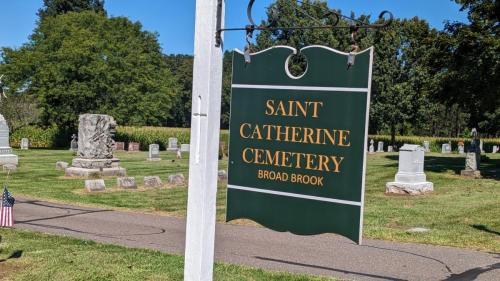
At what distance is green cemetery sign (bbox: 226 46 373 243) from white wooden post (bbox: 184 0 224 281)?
240mm

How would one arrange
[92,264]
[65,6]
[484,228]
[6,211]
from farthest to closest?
[65,6] → [484,228] → [6,211] → [92,264]

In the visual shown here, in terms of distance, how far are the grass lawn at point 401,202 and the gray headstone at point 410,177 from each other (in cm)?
42

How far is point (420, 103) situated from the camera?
5234 centimetres

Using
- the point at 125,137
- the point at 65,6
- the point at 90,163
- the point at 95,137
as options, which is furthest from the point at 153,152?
the point at 65,6

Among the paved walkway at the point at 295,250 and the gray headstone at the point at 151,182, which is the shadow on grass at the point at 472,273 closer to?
the paved walkway at the point at 295,250

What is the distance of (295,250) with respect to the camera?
9633 millimetres

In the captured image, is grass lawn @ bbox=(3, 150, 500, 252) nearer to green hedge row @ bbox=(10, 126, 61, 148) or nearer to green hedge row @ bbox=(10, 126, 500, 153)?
green hedge row @ bbox=(10, 126, 500, 153)

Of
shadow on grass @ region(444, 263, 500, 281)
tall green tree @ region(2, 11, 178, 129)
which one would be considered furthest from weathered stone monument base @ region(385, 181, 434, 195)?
tall green tree @ region(2, 11, 178, 129)

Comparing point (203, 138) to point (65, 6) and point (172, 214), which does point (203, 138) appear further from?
point (65, 6)

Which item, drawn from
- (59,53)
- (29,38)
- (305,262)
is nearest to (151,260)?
(305,262)

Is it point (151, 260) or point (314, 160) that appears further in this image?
point (151, 260)

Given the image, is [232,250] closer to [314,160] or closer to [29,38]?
[314,160]

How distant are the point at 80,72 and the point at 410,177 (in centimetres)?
3225

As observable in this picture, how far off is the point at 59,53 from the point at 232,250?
38.6m
